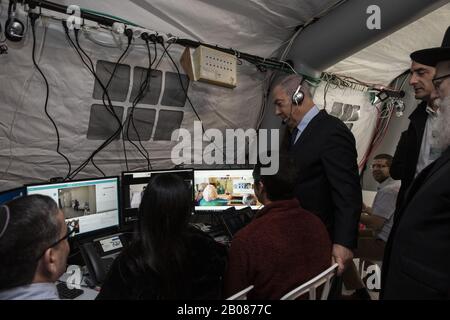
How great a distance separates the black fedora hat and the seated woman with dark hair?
1.18 m

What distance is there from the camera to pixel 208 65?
1768 mm

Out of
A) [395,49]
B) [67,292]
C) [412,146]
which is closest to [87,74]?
Answer: [67,292]

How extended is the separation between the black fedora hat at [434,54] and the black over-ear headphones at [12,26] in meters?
1.80

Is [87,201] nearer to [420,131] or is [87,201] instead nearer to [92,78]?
[92,78]

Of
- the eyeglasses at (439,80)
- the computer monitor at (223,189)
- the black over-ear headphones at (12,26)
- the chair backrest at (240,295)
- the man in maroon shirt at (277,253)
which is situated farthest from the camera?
the computer monitor at (223,189)

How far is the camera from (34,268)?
0.79 meters

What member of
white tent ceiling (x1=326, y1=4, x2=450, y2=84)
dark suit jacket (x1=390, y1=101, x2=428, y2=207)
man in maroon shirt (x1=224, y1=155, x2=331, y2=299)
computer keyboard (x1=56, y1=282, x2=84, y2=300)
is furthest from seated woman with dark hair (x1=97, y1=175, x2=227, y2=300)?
white tent ceiling (x1=326, y1=4, x2=450, y2=84)

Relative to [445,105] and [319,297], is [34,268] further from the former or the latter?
[445,105]

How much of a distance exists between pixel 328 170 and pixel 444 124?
0.50 meters

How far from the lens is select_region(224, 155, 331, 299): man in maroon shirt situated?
3.34 feet

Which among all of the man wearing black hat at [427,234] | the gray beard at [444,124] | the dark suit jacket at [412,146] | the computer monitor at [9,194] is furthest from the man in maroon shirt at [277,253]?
the computer monitor at [9,194]

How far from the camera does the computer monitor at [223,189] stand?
2.15 m

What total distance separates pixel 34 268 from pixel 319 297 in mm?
986

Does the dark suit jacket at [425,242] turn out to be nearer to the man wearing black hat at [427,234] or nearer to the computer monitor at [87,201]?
the man wearing black hat at [427,234]
